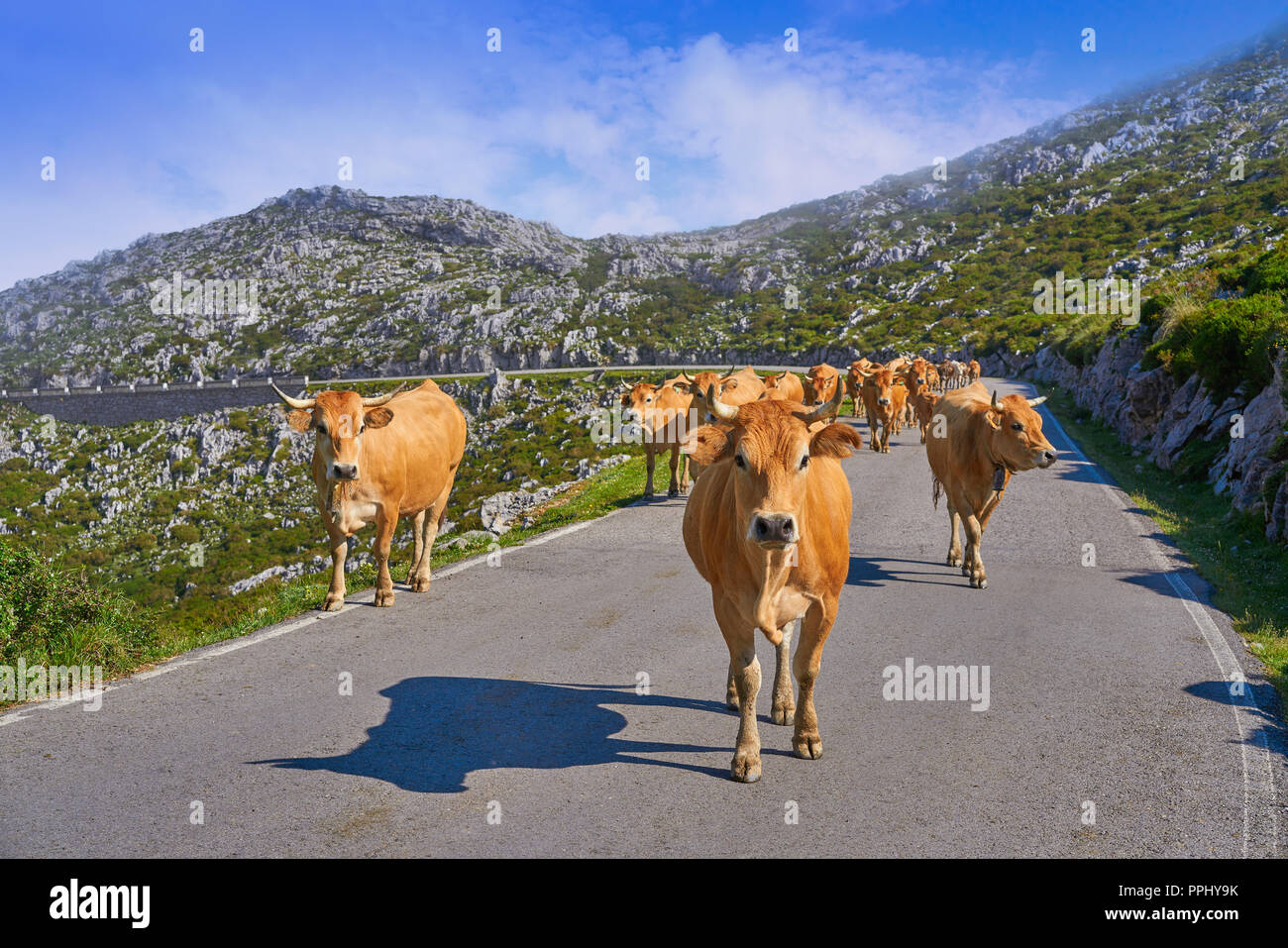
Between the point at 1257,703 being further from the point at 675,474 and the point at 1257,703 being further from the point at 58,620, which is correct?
the point at 675,474

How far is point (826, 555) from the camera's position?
16.7 feet

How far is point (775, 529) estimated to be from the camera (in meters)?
4.07

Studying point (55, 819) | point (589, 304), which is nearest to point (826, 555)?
point (55, 819)

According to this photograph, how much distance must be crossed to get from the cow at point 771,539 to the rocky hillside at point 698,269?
4178 centimetres

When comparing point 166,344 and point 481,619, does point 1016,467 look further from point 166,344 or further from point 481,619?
point 166,344

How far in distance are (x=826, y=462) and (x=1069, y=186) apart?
135m

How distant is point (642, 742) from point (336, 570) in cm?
498

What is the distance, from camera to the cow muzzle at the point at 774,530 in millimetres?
4066

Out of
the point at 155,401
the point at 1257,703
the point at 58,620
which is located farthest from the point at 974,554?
the point at 155,401

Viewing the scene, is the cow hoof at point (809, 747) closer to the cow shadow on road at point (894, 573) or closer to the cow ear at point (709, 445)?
the cow ear at point (709, 445)

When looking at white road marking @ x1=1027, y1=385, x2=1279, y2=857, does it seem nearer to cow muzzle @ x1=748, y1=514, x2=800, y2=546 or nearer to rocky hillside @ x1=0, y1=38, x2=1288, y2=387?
cow muzzle @ x1=748, y1=514, x2=800, y2=546

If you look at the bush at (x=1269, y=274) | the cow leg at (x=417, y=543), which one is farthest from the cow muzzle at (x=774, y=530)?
the bush at (x=1269, y=274)

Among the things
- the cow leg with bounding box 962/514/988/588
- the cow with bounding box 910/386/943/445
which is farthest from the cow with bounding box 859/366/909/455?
the cow leg with bounding box 962/514/988/588

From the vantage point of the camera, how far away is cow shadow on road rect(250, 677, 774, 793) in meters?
5.03
